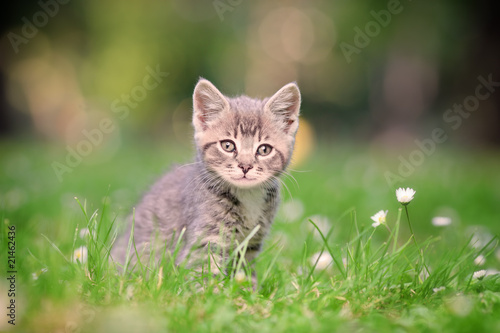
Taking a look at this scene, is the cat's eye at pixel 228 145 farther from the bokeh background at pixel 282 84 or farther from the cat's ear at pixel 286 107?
the bokeh background at pixel 282 84

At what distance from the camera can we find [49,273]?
2.14 metres

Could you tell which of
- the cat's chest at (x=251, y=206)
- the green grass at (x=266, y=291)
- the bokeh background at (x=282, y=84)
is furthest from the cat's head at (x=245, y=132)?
the bokeh background at (x=282, y=84)

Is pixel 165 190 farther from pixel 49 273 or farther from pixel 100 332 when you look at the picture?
pixel 100 332

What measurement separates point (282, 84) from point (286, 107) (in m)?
14.1

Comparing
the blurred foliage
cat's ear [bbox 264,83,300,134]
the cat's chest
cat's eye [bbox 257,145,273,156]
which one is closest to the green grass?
the cat's chest

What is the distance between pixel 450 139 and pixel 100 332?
51.4 ft

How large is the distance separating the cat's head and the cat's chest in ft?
0.38

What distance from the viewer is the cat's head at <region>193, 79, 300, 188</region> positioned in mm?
2979

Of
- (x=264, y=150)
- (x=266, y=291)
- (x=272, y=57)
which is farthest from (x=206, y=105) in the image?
(x=272, y=57)

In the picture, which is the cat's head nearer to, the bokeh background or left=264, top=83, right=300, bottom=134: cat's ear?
left=264, top=83, right=300, bottom=134: cat's ear

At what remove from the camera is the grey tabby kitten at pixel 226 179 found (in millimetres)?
2910

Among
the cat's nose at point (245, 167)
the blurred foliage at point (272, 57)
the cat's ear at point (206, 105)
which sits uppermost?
the blurred foliage at point (272, 57)

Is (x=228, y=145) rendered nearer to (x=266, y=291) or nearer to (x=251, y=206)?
(x=251, y=206)

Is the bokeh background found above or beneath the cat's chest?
above
